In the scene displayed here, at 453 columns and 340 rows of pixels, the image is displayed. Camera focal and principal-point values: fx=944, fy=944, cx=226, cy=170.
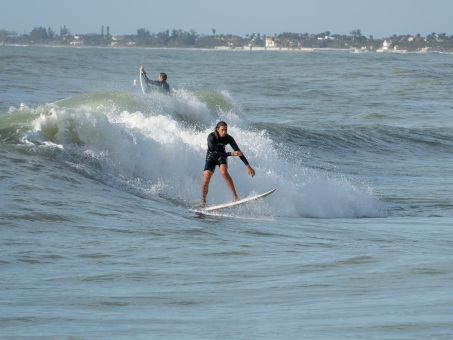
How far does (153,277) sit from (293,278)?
1230mm

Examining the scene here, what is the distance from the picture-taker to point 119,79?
60.3 metres

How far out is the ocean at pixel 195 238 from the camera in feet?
22.7

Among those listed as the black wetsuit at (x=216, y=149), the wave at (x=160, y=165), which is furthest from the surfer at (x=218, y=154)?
the wave at (x=160, y=165)

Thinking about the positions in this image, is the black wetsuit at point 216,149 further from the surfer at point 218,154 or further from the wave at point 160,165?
the wave at point 160,165

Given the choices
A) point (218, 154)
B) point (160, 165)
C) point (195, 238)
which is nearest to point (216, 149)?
point (218, 154)

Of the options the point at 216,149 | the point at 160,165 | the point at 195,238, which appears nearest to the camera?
the point at 195,238

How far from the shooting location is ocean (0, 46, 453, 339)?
6914 mm

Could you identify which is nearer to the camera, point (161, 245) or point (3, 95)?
point (161, 245)

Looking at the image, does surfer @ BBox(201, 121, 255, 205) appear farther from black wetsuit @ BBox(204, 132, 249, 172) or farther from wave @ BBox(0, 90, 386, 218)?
wave @ BBox(0, 90, 386, 218)

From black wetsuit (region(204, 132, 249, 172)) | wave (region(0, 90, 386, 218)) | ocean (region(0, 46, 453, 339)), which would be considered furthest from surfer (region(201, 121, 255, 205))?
wave (region(0, 90, 386, 218))

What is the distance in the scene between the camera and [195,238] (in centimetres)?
1036

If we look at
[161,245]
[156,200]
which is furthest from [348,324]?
[156,200]

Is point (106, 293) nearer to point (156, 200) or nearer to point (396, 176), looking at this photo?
point (156, 200)

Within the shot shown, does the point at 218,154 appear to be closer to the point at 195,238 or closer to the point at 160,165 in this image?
the point at 160,165
